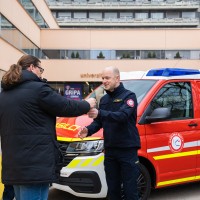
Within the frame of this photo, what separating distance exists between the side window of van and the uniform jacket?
2491mm

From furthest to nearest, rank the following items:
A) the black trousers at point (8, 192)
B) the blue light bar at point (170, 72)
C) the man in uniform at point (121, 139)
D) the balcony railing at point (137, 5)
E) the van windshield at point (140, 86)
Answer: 1. the balcony railing at point (137, 5)
2. the blue light bar at point (170, 72)
3. the van windshield at point (140, 86)
4. the black trousers at point (8, 192)
5. the man in uniform at point (121, 139)

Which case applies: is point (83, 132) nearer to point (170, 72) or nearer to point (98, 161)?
point (98, 161)

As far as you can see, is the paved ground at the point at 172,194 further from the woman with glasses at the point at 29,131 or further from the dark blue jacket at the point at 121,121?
the woman with glasses at the point at 29,131

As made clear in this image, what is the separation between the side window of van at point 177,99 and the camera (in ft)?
17.6

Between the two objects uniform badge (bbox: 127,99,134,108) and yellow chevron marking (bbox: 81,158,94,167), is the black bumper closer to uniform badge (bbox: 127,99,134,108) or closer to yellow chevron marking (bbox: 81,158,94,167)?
yellow chevron marking (bbox: 81,158,94,167)

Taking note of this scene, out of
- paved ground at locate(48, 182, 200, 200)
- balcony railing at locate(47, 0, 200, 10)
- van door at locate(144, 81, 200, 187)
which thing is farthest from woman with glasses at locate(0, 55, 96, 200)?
balcony railing at locate(47, 0, 200, 10)

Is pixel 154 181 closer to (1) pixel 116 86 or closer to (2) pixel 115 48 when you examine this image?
(1) pixel 116 86

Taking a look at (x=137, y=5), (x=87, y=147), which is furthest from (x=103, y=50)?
(x=137, y=5)

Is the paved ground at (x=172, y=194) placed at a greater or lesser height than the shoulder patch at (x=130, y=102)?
lesser

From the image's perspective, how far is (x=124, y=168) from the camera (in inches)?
164

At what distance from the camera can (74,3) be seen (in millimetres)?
67938

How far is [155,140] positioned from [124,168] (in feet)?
3.32

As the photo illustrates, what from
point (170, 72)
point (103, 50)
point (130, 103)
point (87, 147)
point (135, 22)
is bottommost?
point (87, 147)

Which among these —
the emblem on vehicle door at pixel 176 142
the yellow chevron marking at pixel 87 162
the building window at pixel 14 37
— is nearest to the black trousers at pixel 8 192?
the yellow chevron marking at pixel 87 162
